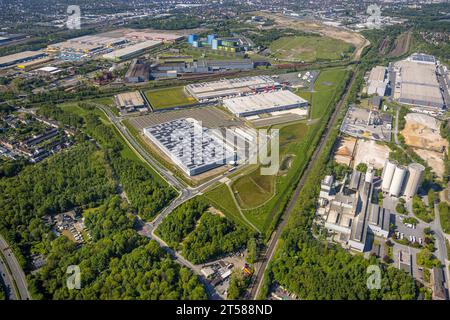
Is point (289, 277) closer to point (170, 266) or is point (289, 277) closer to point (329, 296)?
point (329, 296)

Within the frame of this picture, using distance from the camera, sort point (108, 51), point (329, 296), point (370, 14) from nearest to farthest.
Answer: point (329, 296) → point (108, 51) → point (370, 14)

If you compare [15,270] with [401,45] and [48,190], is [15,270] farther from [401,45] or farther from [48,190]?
[401,45]

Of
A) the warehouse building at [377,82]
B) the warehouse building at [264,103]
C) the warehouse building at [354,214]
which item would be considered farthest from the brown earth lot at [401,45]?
the warehouse building at [354,214]

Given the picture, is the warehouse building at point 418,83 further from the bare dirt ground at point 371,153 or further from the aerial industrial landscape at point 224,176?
the bare dirt ground at point 371,153

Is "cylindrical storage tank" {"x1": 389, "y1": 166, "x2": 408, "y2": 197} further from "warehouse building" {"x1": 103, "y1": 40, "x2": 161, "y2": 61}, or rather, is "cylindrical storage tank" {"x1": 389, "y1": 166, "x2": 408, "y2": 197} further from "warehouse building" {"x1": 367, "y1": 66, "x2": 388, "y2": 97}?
"warehouse building" {"x1": 103, "y1": 40, "x2": 161, "y2": 61}

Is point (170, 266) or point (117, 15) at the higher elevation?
point (117, 15)

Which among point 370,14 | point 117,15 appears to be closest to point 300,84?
point 370,14
